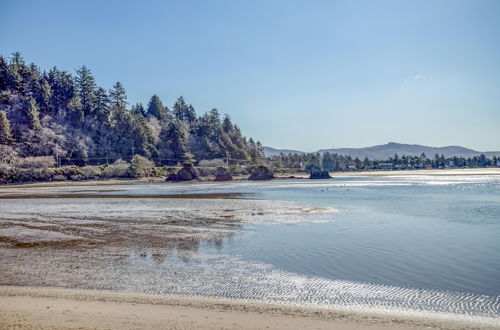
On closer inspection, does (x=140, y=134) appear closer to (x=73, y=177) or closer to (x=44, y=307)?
(x=73, y=177)

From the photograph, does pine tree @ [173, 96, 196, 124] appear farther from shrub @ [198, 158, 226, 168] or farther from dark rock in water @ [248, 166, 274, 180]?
dark rock in water @ [248, 166, 274, 180]

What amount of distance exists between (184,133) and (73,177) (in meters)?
63.6

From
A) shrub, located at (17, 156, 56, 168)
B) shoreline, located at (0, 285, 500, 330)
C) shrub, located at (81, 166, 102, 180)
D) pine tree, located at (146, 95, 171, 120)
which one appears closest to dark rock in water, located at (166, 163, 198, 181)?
shrub, located at (81, 166, 102, 180)

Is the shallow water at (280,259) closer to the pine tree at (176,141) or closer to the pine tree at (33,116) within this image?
the pine tree at (33,116)

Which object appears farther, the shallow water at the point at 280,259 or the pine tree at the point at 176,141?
the pine tree at the point at 176,141

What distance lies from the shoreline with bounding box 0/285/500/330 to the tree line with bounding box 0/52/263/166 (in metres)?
Result: 111

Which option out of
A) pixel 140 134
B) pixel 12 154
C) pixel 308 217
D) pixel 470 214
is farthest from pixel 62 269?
pixel 140 134

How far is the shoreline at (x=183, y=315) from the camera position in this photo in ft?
22.5

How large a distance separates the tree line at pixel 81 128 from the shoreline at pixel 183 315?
11094 centimetres

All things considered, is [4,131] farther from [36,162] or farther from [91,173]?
[91,173]

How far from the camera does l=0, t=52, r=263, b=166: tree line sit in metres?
117

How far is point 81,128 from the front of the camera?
13488cm

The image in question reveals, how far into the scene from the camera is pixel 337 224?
71.3 feet

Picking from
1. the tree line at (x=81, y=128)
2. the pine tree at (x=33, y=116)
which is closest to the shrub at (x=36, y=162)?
the tree line at (x=81, y=128)
